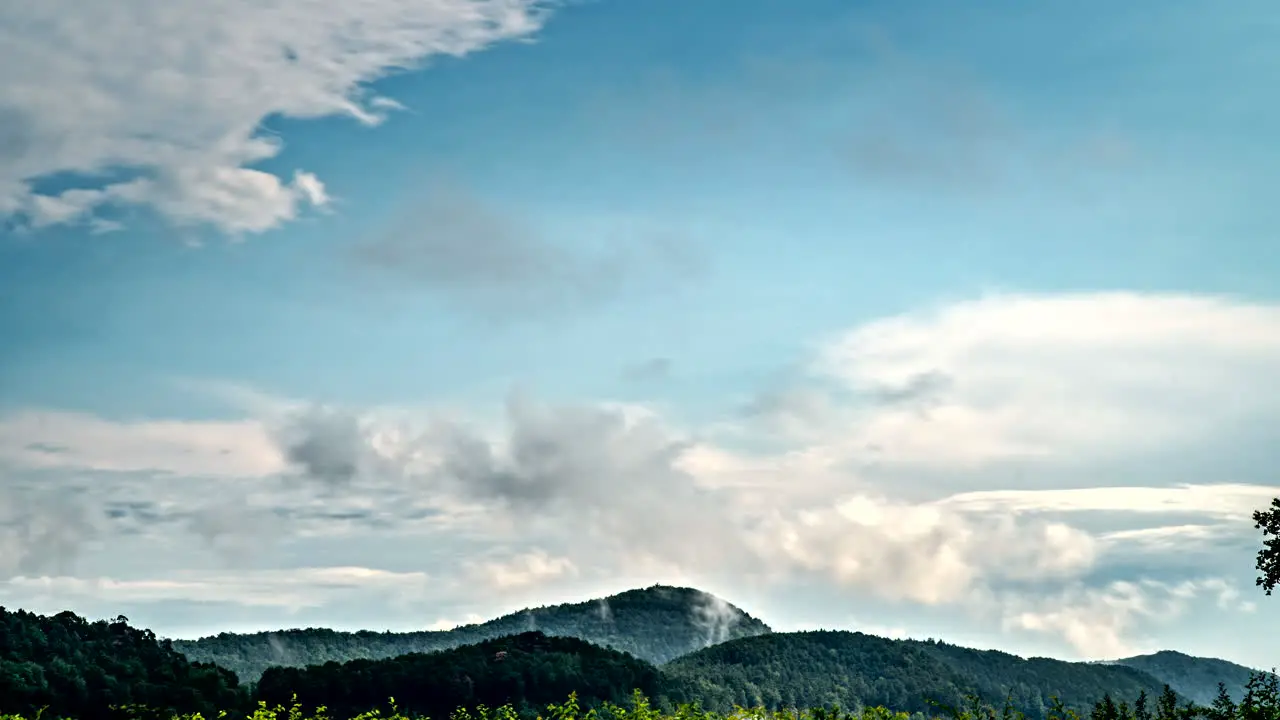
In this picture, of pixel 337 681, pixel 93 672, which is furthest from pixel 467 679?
pixel 93 672

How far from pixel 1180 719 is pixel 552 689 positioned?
10386 centimetres

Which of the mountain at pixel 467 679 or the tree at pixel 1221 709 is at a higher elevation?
the mountain at pixel 467 679

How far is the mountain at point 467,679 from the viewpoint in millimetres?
103688

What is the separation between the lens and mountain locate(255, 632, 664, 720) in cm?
10369

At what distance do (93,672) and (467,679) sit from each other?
136 feet

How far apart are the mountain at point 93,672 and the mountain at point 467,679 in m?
13.1

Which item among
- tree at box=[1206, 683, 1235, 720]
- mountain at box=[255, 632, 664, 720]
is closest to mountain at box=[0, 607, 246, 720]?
mountain at box=[255, 632, 664, 720]

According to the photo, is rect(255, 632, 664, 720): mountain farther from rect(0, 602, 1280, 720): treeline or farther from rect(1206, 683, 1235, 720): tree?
rect(1206, 683, 1235, 720): tree

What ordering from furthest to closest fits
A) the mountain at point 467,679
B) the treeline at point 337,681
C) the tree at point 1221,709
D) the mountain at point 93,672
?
the mountain at point 467,679 → the mountain at point 93,672 → the treeline at point 337,681 → the tree at point 1221,709

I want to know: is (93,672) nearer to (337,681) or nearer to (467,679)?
(337,681)

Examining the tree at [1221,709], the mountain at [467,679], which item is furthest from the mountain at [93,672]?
the tree at [1221,709]

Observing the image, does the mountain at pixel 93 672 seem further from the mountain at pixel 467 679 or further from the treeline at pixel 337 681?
the mountain at pixel 467 679

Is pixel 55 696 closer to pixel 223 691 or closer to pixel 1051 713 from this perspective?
pixel 223 691

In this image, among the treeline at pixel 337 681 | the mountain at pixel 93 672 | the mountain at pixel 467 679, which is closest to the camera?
the treeline at pixel 337 681
